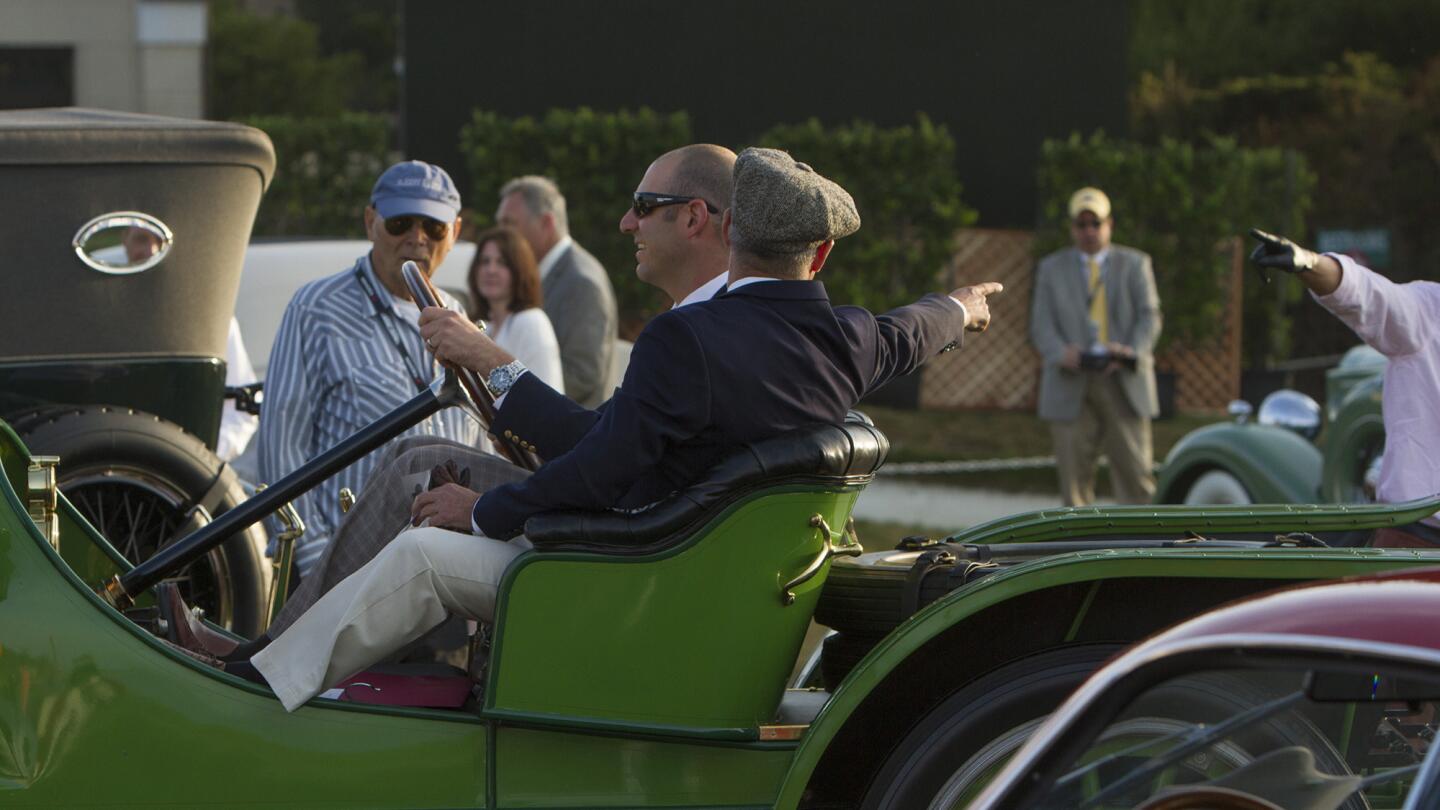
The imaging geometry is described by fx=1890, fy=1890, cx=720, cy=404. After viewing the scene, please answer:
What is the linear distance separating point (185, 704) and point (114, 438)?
6.18 feet

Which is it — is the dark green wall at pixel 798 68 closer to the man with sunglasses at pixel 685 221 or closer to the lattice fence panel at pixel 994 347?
the lattice fence panel at pixel 994 347

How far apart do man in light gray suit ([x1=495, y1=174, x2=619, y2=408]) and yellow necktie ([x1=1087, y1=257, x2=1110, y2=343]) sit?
12.8 ft

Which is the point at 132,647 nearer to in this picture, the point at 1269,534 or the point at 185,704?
the point at 185,704

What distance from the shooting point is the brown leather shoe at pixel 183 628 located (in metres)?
3.96

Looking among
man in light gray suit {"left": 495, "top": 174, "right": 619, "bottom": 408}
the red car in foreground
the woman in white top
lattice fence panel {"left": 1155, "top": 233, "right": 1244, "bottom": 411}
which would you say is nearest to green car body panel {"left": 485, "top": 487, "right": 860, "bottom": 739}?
the red car in foreground

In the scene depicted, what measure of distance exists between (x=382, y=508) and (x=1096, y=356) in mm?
7351

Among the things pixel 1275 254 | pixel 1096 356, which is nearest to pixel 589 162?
pixel 1096 356

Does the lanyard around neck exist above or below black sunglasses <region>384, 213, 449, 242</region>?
below

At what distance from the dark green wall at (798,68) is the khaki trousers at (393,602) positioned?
15.7 m

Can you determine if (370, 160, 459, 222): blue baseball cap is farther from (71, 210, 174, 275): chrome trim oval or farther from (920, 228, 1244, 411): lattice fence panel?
(920, 228, 1244, 411): lattice fence panel

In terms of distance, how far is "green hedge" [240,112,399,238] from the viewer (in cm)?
1897

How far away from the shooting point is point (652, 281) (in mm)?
4148

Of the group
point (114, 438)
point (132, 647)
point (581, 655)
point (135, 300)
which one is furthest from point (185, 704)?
point (135, 300)

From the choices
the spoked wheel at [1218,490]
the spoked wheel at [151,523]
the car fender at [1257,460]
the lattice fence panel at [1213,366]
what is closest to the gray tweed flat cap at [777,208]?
the spoked wheel at [151,523]
